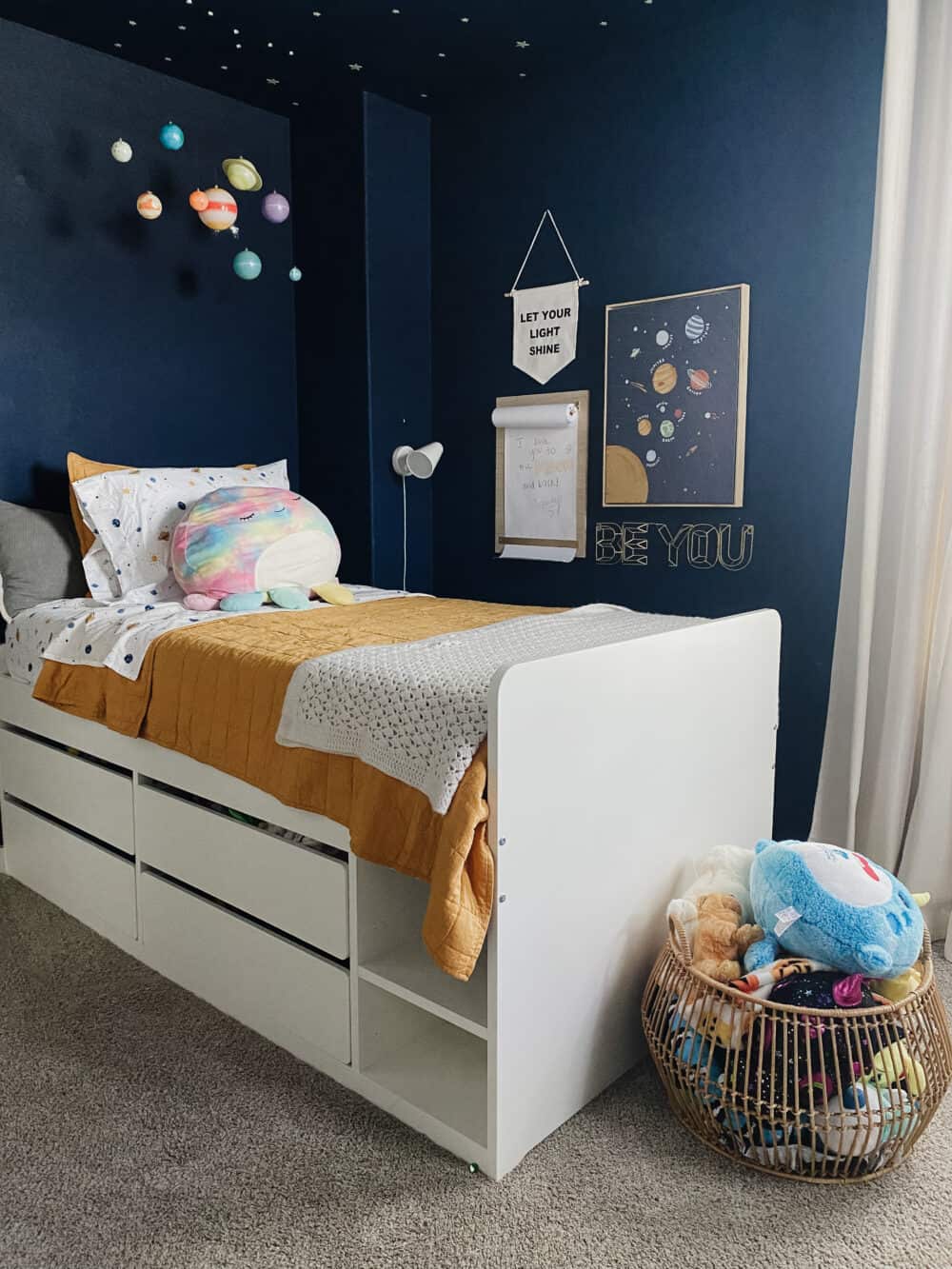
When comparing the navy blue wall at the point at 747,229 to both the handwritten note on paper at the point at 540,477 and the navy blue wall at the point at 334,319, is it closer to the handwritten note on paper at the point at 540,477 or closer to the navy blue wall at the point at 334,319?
the handwritten note on paper at the point at 540,477

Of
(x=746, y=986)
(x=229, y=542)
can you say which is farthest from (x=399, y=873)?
(x=229, y=542)

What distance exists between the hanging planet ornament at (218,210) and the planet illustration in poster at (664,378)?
4.28 feet

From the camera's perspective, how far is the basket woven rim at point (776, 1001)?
1435 millimetres

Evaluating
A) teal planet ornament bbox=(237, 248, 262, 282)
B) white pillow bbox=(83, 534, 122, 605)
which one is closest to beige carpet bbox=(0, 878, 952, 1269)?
white pillow bbox=(83, 534, 122, 605)

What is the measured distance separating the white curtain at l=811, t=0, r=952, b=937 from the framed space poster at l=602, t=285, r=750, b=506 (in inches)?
13.9

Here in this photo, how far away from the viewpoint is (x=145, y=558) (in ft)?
8.33

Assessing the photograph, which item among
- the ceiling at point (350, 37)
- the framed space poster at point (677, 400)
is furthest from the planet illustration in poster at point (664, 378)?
the ceiling at point (350, 37)

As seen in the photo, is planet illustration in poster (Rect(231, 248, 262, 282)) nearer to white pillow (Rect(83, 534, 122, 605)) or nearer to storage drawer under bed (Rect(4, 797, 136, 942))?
white pillow (Rect(83, 534, 122, 605))

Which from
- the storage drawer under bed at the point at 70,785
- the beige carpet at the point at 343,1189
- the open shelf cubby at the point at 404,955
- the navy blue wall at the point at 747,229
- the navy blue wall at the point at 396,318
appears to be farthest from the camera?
the navy blue wall at the point at 396,318

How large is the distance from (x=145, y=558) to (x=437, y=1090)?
61.6 inches

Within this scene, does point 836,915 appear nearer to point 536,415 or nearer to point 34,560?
point 536,415

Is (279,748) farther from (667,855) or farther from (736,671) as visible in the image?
(736,671)

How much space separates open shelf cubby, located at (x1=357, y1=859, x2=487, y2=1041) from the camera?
1.54 metres

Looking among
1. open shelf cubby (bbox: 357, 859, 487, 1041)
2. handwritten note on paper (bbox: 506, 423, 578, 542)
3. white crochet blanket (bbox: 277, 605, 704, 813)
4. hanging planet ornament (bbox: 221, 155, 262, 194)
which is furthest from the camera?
handwritten note on paper (bbox: 506, 423, 578, 542)
